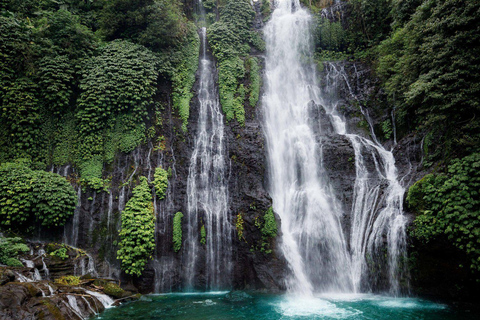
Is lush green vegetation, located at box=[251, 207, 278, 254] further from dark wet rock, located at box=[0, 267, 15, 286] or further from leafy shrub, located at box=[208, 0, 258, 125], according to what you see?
dark wet rock, located at box=[0, 267, 15, 286]

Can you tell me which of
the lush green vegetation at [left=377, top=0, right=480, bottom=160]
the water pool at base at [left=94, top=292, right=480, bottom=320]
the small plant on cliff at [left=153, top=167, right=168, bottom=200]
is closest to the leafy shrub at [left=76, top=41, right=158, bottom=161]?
the small plant on cliff at [left=153, top=167, right=168, bottom=200]

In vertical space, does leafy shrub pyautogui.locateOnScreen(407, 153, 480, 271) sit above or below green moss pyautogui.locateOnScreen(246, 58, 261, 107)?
below

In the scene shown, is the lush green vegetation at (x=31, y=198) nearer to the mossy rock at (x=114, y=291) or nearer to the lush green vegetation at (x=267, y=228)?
the mossy rock at (x=114, y=291)

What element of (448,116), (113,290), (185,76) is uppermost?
(185,76)

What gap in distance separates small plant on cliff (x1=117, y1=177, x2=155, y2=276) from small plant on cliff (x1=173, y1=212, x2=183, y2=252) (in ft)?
2.86

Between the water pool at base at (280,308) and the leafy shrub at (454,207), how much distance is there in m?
2.03

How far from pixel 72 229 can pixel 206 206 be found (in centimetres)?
545

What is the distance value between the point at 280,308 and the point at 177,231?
5164 millimetres

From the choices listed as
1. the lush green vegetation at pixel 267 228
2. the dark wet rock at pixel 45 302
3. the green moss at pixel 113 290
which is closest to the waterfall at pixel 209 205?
the lush green vegetation at pixel 267 228

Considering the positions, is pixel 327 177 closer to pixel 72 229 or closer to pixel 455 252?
pixel 455 252

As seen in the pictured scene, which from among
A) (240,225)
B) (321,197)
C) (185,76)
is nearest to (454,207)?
(321,197)

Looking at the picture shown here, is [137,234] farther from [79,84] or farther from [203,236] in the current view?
[79,84]

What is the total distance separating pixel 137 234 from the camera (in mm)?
10633

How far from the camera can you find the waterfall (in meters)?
11.2
